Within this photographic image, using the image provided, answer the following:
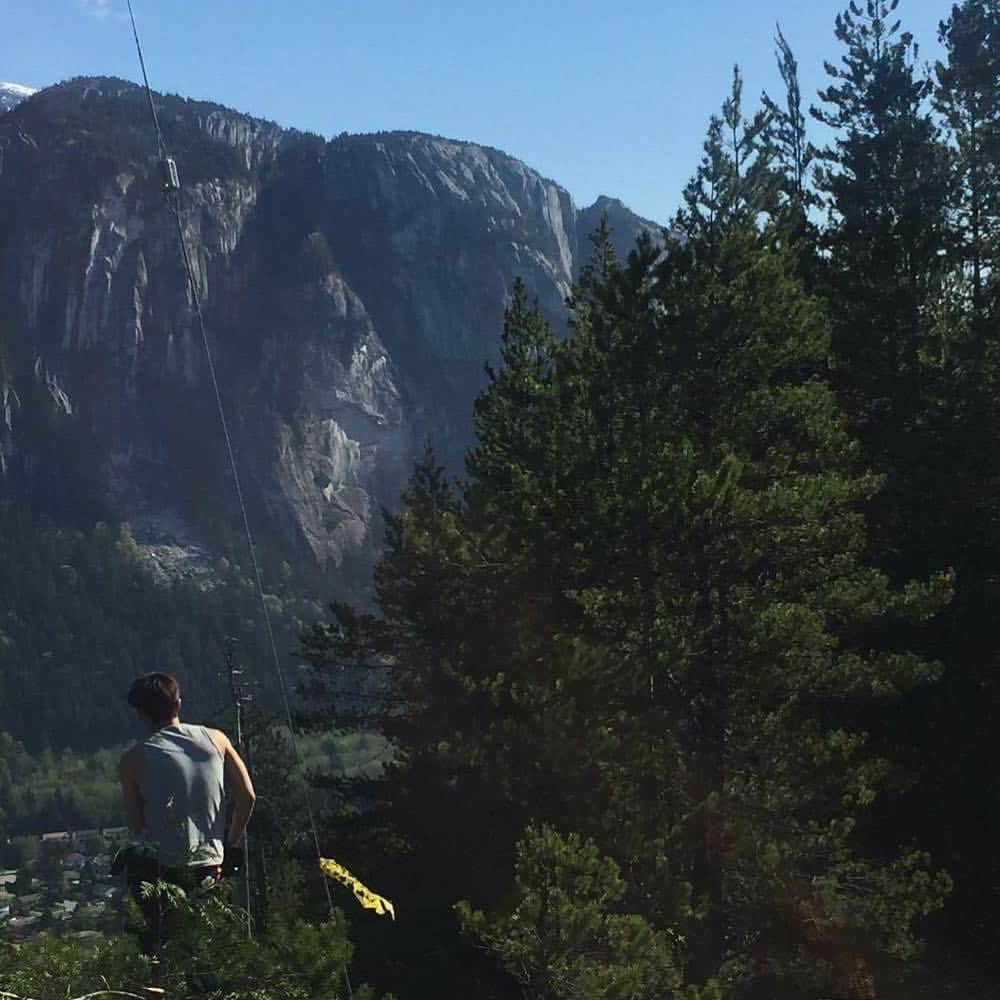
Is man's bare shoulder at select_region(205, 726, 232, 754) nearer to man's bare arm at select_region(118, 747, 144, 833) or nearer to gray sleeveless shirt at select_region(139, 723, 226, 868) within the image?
gray sleeveless shirt at select_region(139, 723, 226, 868)

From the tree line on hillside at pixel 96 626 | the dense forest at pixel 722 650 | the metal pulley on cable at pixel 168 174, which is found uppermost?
the metal pulley on cable at pixel 168 174

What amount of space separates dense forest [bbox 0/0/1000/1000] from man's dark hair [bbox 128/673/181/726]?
8516 mm

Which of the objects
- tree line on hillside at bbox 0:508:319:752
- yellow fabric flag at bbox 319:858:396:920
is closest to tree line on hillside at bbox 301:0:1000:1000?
yellow fabric flag at bbox 319:858:396:920

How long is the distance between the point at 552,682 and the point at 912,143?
1321cm

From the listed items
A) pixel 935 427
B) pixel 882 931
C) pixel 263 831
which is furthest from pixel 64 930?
pixel 263 831

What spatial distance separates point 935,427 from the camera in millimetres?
17766

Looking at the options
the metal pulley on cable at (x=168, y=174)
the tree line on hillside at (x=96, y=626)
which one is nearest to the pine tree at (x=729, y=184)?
the metal pulley on cable at (x=168, y=174)

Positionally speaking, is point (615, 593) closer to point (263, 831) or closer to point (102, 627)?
point (263, 831)

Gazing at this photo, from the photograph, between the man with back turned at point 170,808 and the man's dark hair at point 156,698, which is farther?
the man's dark hair at point 156,698

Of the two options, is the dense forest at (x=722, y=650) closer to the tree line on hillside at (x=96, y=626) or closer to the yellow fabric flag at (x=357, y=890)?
the yellow fabric flag at (x=357, y=890)

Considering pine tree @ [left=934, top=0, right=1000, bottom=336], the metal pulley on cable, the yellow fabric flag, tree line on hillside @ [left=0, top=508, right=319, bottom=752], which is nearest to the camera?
the yellow fabric flag

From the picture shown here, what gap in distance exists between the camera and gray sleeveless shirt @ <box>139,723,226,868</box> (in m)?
4.00

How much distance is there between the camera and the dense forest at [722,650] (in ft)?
45.3

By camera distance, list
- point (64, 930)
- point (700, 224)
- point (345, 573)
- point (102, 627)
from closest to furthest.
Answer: point (64, 930) → point (700, 224) → point (102, 627) → point (345, 573)
